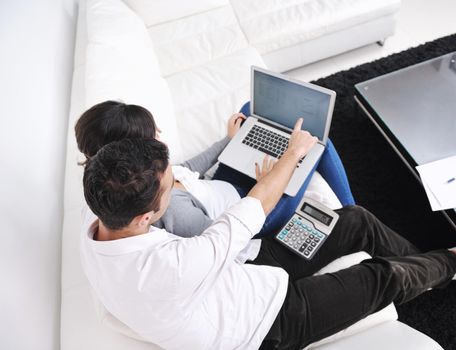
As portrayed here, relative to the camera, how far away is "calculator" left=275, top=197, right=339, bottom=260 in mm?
1304

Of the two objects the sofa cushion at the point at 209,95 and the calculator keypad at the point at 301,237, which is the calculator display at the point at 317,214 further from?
the sofa cushion at the point at 209,95

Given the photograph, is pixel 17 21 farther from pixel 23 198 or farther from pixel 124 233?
pixel 124 233

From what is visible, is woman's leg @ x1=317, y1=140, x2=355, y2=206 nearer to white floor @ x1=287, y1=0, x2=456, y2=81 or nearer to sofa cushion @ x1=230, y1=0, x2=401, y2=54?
sofa cushion @ x1=230, y1=0, x2=401, y2=54

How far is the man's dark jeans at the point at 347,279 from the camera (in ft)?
3.65

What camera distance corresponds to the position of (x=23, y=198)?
120 cm

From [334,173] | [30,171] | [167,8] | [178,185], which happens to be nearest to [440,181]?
[334,173]

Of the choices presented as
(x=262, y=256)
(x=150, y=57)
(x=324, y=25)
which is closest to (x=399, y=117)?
(x=324, y=25)

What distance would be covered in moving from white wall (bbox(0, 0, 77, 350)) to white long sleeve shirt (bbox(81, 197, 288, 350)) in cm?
25

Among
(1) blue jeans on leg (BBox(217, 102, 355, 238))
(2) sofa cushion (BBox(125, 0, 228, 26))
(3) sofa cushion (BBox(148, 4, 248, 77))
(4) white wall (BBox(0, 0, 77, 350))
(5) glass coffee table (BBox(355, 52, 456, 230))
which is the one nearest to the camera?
(4) white wall (BBox(0, 0, 77, 350))

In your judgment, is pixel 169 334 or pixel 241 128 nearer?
pixel 169 334

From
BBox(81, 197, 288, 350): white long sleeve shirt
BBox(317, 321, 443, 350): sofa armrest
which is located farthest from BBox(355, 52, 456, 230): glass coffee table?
BBox(81, 197, 288, 350): white long sleeve shirt

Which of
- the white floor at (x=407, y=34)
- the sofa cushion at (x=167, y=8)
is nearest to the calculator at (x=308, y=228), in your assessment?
the white floor at (x=407, y=34)

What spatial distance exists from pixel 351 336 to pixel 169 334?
62cm

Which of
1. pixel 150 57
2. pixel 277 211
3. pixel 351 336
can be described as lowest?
pixel 351 336
